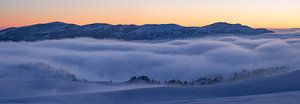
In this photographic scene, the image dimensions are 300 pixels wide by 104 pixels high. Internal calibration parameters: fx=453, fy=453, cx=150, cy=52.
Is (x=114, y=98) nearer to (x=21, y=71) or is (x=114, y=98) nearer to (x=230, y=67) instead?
(x=21, y=71)

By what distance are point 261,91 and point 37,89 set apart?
14.3m

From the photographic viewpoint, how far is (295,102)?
46.9ft

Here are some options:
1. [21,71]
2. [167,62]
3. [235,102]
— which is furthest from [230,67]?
[235,102]

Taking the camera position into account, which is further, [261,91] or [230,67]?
[230,67]

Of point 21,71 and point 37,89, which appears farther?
point 21,71

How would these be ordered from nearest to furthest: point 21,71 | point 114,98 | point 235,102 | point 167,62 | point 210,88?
point 235,102 → point 114,98 → point 210,88 → point 21,71 → point 167,62

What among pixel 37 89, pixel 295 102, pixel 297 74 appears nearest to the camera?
pixel 295 102

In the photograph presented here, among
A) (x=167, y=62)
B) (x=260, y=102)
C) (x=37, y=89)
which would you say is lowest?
(x=167, y=62)

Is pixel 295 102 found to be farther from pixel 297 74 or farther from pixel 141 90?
pixel 297 74

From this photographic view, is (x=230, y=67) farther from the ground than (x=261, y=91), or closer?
closer

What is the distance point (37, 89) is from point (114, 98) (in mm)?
9665

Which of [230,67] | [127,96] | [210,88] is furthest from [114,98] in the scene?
[230,67]

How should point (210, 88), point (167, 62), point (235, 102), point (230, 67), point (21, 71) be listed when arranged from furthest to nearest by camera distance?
1. point (167, 62)
2. point (230, 67)
3. point (21, 71)
4. point (210, 88)
5. point (235, 102)

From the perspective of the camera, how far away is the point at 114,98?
20.8m
